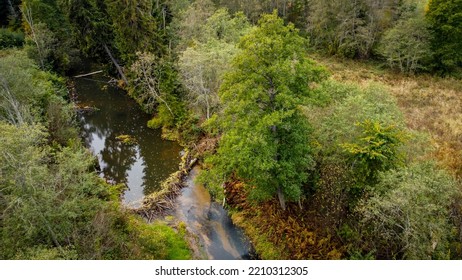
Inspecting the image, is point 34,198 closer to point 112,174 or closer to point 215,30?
point 112,174

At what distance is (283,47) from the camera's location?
1798 cm

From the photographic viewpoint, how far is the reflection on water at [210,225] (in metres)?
22.2

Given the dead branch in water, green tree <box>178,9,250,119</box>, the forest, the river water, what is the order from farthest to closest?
green tree <box>178,9,250,119</box> < the dead branch in water < the river water < the forest

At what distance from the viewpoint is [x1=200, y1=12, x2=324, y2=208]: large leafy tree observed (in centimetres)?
1756

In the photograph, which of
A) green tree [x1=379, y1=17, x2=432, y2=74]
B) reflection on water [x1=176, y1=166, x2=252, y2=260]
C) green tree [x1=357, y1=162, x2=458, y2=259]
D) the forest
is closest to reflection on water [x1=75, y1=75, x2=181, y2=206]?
the forest

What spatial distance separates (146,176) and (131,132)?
826 centimetres

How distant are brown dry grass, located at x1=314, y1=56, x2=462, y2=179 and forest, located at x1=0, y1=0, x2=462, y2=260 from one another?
0.77ft

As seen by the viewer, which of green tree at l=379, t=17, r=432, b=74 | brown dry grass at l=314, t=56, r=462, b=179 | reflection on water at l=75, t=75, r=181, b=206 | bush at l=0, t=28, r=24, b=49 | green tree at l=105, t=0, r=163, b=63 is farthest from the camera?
bush at l=0, t=28, r=24, b=49

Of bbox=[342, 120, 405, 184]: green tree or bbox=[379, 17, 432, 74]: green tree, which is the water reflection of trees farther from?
bbox=[379, 17, 432, 74]: green tree

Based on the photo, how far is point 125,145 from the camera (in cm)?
3422

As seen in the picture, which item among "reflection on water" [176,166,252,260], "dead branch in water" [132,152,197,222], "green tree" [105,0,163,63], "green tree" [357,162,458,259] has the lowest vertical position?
"reflection on water" [176,166,252,260]

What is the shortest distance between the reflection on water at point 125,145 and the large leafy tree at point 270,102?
457 inches

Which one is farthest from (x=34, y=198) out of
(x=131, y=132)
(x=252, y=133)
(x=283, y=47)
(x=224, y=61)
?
(x=131, y=132)

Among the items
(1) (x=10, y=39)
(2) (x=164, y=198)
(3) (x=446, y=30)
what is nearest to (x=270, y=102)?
(2) (x=164, y=198)
